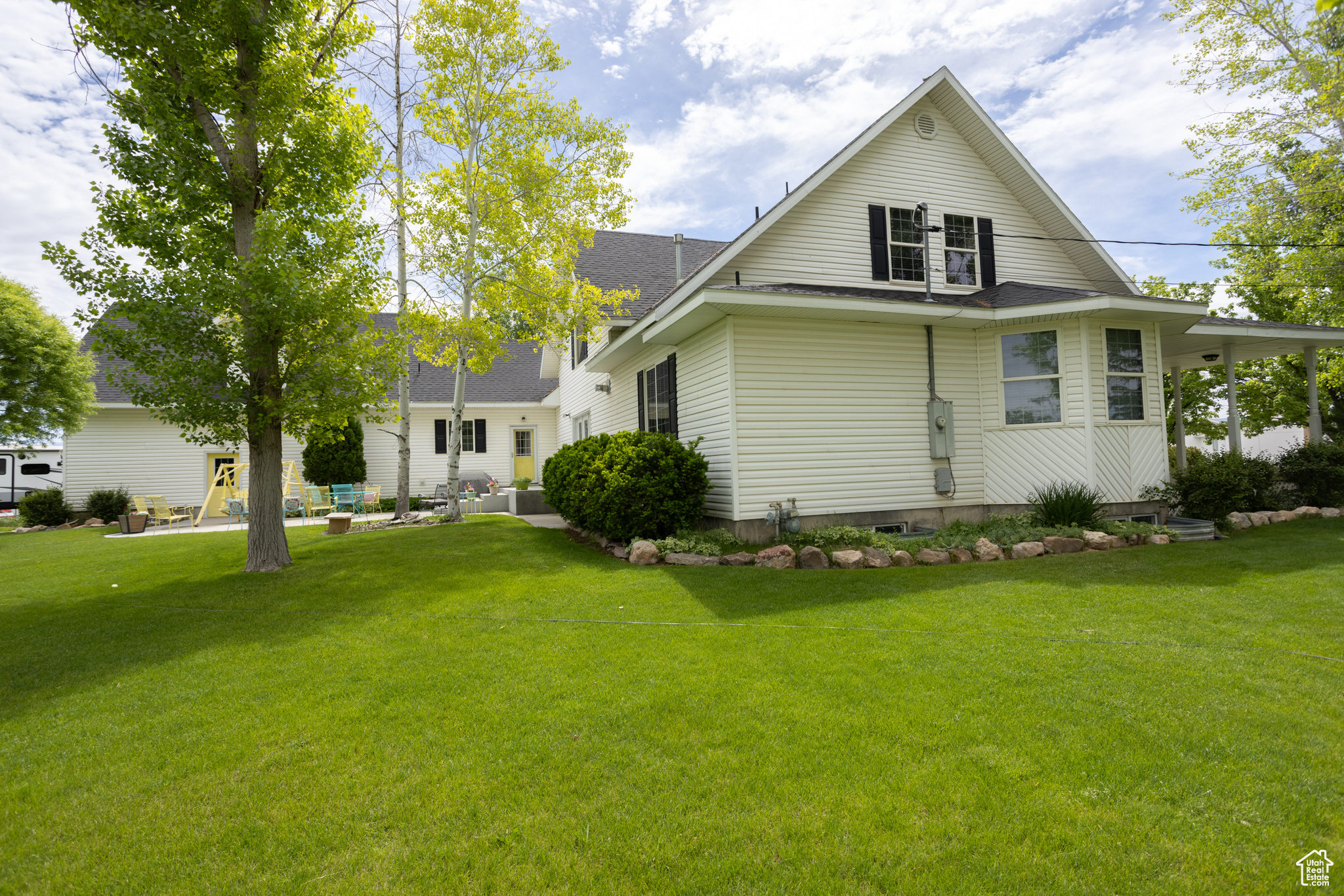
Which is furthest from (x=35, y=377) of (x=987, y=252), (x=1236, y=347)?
(x=1236, y=347)

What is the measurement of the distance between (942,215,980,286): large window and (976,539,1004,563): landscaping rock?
535cm

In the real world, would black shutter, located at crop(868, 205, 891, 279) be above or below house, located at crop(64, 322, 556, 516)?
above

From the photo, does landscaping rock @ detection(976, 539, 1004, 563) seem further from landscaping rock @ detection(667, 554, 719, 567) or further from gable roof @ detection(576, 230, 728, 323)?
gable roof @ detection(576, 230, 728, 323)

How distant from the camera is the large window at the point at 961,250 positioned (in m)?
11.3

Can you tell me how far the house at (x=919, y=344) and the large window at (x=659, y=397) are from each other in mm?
60

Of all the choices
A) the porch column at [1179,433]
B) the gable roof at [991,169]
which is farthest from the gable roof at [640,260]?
the porch column at [1179,433]

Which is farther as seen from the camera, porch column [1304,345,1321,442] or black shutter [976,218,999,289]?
porch column [1304,345,1321,442]

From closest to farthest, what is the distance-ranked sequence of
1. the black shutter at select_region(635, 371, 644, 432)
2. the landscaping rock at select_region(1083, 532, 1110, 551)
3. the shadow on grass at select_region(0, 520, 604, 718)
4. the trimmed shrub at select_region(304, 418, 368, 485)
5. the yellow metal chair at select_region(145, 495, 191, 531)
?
the shadow on grass at select_region(0, 520, 604, 718)
the landscaping rock at select_region(1083, 532, 1110, 551)
the black shutter at select_region(635, 371, 644, 432)
the yellow metal chair at select_region(145, 495, 191, 531)
the trimmed shrub at select_region(304, 418, 368, 485)

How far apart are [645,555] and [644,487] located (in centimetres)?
101

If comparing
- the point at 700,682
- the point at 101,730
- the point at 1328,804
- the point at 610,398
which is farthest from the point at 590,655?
the point at 610,398

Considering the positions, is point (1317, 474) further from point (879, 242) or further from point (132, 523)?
point (132, 523)

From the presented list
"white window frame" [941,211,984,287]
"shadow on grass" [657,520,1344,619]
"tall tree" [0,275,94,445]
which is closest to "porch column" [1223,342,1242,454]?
"shadow on grass" [657,520,1344,619]

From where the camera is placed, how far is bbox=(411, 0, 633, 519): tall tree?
13.5 metres

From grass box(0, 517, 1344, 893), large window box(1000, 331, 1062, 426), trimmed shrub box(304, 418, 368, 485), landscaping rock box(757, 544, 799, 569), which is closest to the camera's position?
grass box(0, 517, 1344, 893)
